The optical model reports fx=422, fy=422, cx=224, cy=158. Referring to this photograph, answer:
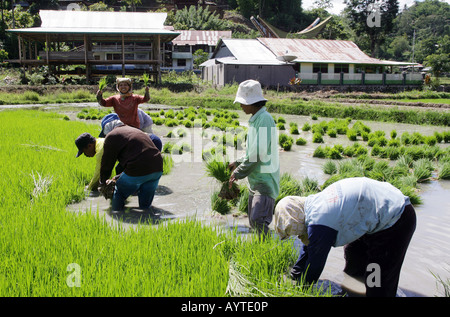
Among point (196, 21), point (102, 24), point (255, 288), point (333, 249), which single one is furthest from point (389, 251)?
point (196, 21)

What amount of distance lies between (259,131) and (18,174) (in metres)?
3.14

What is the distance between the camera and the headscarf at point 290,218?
2.46 metres

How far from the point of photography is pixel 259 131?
342cm

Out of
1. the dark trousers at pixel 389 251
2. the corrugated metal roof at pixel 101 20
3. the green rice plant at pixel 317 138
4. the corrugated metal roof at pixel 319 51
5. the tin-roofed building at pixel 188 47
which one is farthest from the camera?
the tin-roofed building at pixel 188 47

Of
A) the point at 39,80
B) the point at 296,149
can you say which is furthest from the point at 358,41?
the point at 296,149

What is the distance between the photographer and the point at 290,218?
8.04ft

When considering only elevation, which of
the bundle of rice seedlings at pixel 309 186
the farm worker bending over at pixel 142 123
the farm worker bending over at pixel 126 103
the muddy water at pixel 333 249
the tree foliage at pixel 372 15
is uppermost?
the tree foliage at pixel 372 15

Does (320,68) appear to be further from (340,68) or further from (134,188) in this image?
(134,188)

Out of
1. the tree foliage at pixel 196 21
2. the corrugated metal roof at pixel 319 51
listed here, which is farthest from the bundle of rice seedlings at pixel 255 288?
the tree foliage at pixel 196 21

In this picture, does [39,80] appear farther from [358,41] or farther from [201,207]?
[358,41]

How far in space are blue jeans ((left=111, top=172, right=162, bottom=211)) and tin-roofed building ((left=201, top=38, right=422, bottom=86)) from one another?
24.0m

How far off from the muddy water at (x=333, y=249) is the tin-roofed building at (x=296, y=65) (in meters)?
21.3

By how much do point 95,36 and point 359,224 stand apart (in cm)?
2857

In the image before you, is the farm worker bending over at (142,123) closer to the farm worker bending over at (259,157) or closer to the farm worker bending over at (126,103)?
the farm worker bending over at (126,103)
